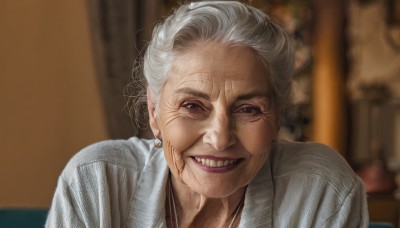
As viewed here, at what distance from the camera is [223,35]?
4.92 ft

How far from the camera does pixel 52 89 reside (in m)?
3.43

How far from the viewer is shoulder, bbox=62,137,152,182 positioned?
168cm

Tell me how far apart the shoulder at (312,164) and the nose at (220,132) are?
0.27 meters

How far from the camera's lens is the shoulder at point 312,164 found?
66.0 inches

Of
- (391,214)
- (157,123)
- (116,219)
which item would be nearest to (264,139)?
(157,123)

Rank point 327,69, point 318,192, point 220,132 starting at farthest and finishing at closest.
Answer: point 327,69 < point 318,192 < point 220,132

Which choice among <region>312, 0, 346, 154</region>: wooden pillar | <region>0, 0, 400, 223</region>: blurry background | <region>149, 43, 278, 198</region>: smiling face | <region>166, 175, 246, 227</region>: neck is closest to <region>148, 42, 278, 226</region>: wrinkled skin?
<region>149, 43, 278, 198</region>: smiling face

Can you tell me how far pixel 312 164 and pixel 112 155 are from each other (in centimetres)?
48

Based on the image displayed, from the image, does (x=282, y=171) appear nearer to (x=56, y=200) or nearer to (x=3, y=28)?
(x=56, y=200)

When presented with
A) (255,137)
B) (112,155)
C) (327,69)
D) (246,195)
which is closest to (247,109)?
(255,137)

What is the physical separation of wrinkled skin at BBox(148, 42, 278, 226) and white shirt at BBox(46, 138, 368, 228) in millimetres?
125

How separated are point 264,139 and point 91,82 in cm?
232

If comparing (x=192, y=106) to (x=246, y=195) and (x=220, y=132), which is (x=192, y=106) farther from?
(x=246, y=195)

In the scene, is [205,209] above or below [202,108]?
below
